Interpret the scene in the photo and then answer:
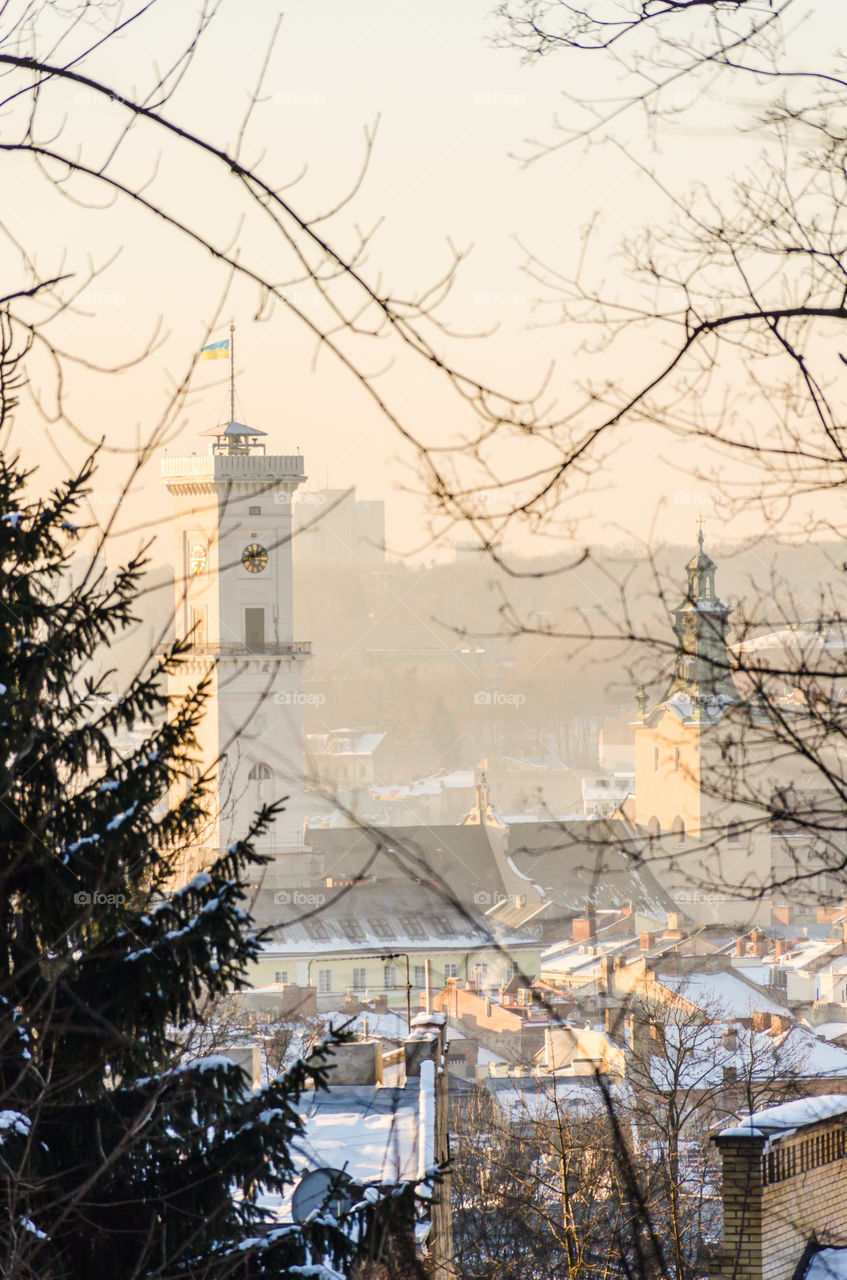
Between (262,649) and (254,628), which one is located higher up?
(254,628)

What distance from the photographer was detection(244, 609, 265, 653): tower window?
150ft

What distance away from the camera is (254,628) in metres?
45.8

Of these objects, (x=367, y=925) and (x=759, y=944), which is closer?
(x=759, y=944)

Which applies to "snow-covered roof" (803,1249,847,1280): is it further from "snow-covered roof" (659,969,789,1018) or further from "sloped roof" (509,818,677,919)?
"sloped roof" (509,818,677,919)

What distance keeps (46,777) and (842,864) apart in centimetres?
244

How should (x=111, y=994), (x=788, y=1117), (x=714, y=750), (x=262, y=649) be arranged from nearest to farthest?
(x=714, y=750) < (x=111, y=994) < (x=788, y=1117) < (x=262, y=649)

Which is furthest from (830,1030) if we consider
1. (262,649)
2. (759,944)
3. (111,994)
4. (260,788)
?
(111,994)

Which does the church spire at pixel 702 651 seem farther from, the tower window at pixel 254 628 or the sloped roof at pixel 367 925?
the sloped roof at pixel 367 925

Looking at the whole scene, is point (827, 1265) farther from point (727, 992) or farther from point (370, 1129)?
point (727, 992)

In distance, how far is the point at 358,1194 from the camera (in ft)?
15.0

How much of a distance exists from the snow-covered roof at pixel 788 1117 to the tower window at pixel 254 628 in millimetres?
38327

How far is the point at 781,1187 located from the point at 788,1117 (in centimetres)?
31

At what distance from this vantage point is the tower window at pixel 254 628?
1796 inches

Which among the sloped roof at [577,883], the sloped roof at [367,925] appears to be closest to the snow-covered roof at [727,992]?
the sloped roof at [367,925]
